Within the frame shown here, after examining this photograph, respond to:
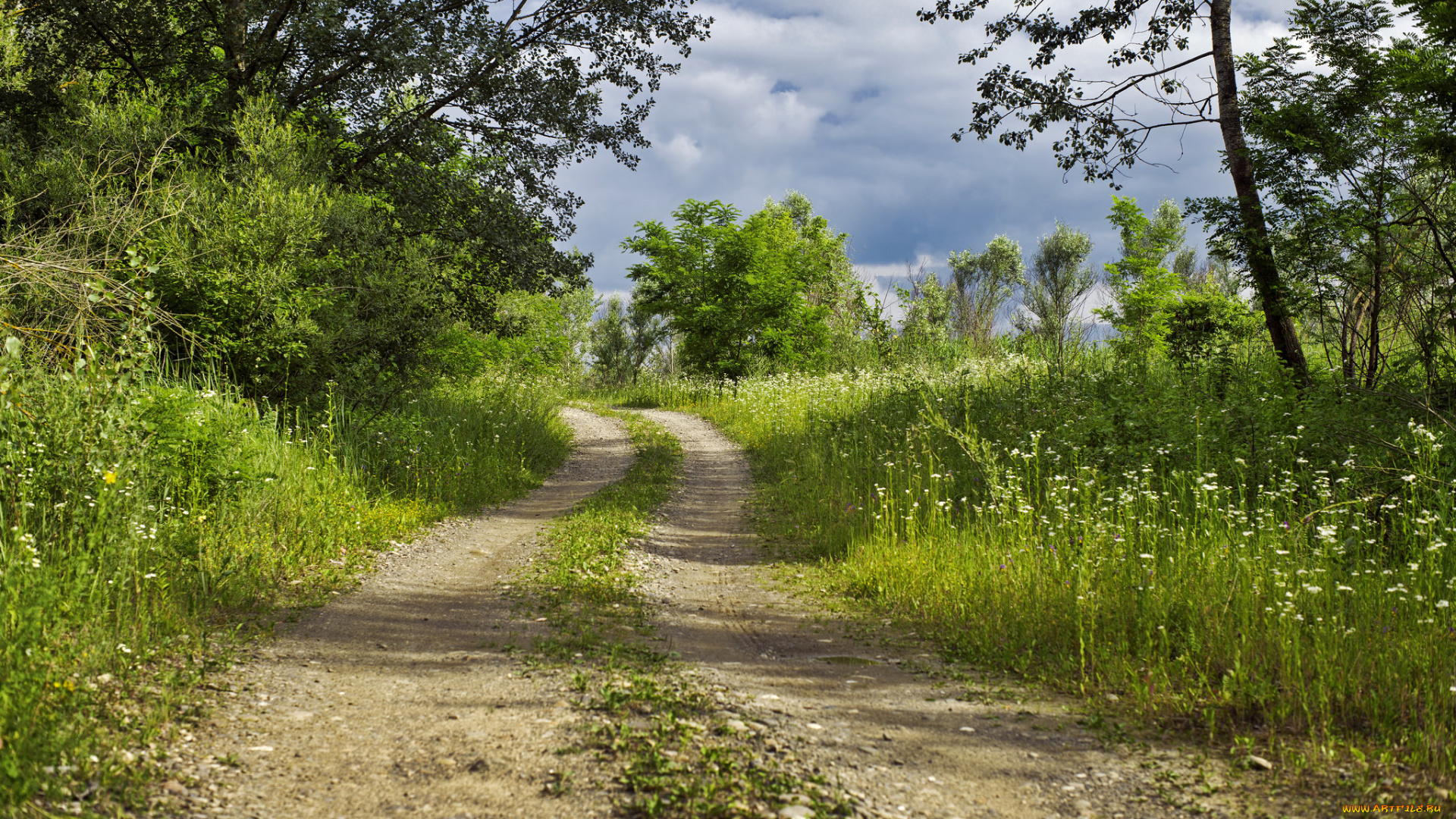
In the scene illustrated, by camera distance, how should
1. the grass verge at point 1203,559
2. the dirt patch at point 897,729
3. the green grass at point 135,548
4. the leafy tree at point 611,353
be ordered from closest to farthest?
the dirt patch at point 897,729, the green grass at point 135,548, the grass verge at point 1203,559, the leafy tree at point 611,353

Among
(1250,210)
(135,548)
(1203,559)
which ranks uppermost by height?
(1250,210)

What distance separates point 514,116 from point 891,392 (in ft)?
27.7

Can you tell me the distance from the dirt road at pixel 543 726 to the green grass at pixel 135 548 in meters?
0.35

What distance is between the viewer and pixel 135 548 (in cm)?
501

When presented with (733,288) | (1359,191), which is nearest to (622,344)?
(733,288)

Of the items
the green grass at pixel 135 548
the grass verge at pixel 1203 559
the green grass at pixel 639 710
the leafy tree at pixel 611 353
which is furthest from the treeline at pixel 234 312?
the leafy tree at pixel 611 353

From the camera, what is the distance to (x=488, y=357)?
19.2 m

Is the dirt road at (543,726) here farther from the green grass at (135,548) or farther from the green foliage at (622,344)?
the green foliage at (622,344)

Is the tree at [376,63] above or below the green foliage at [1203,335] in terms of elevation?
above

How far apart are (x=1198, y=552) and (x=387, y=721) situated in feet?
16.7

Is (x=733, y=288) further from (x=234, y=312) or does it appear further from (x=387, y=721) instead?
(x=387, y=721)

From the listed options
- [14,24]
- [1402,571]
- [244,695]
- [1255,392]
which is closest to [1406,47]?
[1255,392]

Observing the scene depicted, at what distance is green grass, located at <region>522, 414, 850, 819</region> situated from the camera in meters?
2.99

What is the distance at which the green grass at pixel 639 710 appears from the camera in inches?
118
